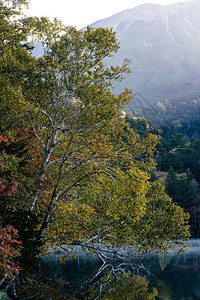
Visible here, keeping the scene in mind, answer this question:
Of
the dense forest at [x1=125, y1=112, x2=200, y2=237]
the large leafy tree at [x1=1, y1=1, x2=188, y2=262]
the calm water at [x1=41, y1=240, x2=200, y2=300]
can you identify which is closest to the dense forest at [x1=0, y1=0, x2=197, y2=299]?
the large leafy tree at [x1=1, y1=1, x2=188, y2=262]

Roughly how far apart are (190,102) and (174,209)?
172620 mm

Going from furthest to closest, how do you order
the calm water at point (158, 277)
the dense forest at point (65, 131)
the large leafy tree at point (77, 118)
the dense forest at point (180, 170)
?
the dense forest at point (180, 170), the calm water at point (158, 277), the large leafy tree at point (77, 118), the dense forest at point (65, 131)

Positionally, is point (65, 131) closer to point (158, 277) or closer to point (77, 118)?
point (77, 118)

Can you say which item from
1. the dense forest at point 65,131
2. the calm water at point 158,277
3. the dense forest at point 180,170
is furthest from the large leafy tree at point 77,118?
the dense forest at point 180,170

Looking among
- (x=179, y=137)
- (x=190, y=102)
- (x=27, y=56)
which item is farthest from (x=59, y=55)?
(x=190, y=102)

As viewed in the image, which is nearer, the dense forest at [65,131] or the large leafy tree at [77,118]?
the dense forest at [65,131]

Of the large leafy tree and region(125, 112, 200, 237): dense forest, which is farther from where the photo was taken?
region(125, 112, 200, 237): dense forest

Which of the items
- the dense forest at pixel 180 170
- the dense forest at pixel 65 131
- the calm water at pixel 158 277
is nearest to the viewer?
the dense forest at pixel 65 131

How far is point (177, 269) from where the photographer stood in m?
25.2

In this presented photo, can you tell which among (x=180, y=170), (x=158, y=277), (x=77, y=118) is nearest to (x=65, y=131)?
(x=77, y=118)

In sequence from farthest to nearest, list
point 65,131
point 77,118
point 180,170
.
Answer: point 180,170 → point 65,131 → point 77,118

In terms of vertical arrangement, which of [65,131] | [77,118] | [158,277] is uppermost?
[77,118]

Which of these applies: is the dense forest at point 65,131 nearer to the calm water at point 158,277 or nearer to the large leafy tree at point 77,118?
the large leafy tree at point 77,118

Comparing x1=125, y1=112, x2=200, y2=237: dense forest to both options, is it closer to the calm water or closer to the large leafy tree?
the calm water
